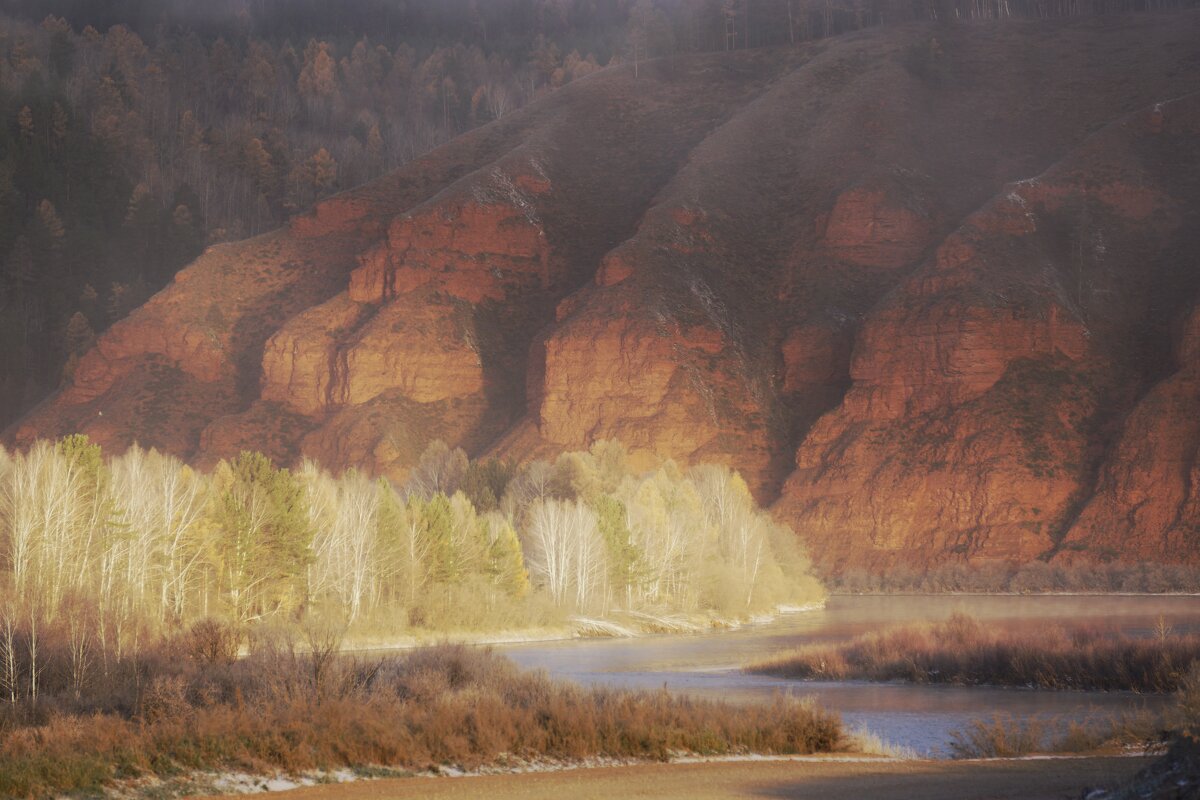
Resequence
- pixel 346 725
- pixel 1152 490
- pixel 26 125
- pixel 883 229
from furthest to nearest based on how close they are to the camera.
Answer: pixel 26 125 < pixel 883 229 < pixel 1152 490 < pixel 346 725

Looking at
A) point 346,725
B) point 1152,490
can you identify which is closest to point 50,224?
point 1152,490

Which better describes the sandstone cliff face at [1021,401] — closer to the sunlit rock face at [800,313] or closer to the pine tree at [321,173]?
the sunlit rock face at [800,313]

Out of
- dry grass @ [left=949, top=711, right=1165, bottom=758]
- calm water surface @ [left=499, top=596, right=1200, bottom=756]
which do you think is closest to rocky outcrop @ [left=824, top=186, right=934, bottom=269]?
calm water surface @ [left=499, top=596, right=1200, bottom=756]

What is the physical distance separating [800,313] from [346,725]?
393ft

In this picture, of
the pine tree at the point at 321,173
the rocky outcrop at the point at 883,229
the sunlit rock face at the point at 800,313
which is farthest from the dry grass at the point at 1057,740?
the pine tree at the point at 321,173

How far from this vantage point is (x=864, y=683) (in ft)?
157

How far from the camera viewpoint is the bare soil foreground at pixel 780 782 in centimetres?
2220

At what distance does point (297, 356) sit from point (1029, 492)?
230 feet

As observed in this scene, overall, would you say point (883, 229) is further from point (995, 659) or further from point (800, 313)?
point (995, 659)

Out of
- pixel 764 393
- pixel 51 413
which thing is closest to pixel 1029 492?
pixel 764 393

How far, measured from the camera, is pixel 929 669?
47906 mm

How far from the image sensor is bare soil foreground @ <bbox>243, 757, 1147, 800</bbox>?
22203 mm

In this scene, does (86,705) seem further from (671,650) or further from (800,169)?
(800,169)

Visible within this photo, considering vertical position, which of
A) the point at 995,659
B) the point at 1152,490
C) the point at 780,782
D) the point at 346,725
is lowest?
the point at 995,659
